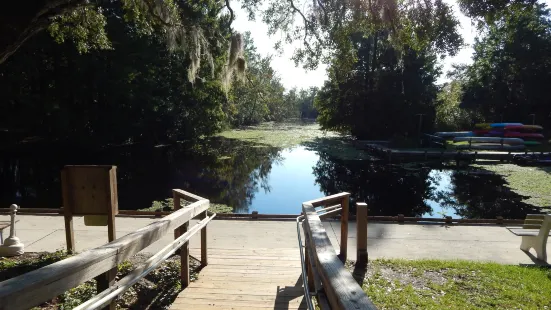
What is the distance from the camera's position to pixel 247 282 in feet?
13.3

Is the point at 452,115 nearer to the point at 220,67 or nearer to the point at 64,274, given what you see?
the point at 220,67

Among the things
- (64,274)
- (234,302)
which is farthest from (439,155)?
(64,274)

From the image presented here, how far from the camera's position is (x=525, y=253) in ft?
20.2

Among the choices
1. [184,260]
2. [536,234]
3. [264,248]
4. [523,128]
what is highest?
[523,128]

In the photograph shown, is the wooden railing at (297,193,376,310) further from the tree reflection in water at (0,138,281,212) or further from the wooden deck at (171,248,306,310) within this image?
the tree reflection in water at (0,138,281,212)

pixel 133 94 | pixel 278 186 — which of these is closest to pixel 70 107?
pixel 133 94

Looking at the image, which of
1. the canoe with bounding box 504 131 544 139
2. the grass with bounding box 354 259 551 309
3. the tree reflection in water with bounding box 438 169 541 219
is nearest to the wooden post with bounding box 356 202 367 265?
the grass with bounding box 354 259 551 309

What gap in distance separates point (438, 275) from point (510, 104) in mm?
41534

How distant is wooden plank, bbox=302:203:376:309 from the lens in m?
1.44

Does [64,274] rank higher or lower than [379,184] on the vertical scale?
higher

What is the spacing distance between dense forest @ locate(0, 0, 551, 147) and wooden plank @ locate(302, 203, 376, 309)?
4.16 m

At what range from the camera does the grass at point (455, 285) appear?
4254 mm

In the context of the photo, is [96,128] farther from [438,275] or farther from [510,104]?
[510,104]

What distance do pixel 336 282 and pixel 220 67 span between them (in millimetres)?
19055
